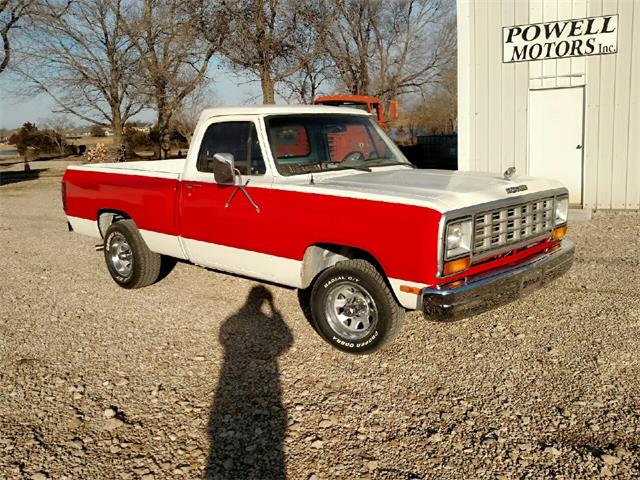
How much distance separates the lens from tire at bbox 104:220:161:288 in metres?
6.23

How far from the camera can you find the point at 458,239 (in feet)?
13.0

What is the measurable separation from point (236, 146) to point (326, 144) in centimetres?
81

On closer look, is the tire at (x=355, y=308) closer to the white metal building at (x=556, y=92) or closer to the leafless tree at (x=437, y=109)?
the white metal building at (x=556, y=92)

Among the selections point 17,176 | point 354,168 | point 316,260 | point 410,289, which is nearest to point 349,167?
point 354,168

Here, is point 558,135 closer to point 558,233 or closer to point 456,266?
point 558,233

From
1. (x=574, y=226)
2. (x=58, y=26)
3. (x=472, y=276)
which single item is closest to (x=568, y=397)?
(x=472, y=276)

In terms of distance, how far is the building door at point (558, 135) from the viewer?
10.6 metres

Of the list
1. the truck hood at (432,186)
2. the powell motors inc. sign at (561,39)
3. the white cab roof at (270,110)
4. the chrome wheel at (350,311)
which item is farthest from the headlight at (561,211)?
the powell motors inc. sign at (561,39)

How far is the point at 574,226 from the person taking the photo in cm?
926

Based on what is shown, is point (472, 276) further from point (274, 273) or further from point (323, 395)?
point (274, 273)

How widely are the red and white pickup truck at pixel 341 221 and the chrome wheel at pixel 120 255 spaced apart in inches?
2.6

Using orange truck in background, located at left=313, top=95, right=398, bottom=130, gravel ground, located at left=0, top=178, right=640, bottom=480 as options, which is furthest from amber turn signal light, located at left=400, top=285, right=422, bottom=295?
orange truck in background, located at left=313, top=95, right=398, bottom=130

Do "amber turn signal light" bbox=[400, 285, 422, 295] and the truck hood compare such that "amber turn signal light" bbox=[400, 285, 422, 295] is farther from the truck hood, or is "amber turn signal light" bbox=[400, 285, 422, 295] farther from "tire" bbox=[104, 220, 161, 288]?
"tire" bbox=[104, 220, 161, 288]

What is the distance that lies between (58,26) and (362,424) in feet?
75.4
